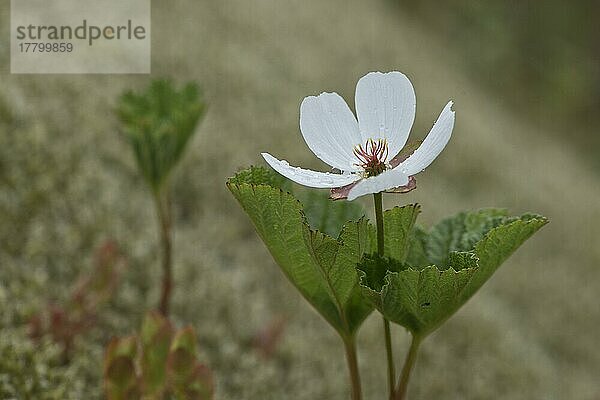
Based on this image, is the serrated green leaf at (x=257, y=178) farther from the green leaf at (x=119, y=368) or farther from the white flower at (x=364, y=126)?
the green leaf at (x=119, y=368)

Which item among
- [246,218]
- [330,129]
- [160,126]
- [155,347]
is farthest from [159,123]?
[246,218]

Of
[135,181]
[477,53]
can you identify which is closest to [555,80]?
[477,53]

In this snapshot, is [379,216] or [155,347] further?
[155,347]

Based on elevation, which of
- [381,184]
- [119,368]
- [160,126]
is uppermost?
[160,126]

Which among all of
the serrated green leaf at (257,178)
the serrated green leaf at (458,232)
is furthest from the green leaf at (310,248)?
the serrated green leaf at (458,232)

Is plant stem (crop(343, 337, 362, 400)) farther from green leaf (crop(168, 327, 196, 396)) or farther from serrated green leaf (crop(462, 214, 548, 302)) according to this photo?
green leaf (crop(168, 327, 196, 396))

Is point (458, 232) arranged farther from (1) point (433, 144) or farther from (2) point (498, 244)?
(1) point (433, 144)
